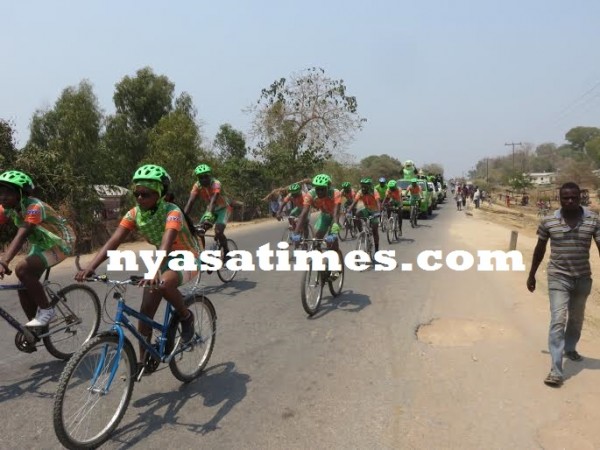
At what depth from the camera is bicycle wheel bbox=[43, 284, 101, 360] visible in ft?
17.1

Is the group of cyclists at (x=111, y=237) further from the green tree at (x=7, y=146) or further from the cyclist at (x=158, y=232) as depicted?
the green tree at (x=7, y=146)

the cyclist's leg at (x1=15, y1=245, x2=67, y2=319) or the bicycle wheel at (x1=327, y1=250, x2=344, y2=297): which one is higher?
the cyclist's leg at (x1=15, y1=245, x2=67, y2=319)

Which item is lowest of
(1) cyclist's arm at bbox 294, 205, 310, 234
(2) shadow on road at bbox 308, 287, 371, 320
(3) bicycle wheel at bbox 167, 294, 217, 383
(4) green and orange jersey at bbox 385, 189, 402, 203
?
(2) shadow on road at bbox 308, 287, 371, 320

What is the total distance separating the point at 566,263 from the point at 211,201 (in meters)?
5.85

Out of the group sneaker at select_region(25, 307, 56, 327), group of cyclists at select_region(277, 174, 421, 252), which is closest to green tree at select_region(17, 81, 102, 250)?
group of cyclists at select_region(277, 174, 421, 252)

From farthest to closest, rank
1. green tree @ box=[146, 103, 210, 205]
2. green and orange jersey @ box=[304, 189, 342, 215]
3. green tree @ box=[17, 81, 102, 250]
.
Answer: green tree @ box=[146, 103, 210, 205]
green tree @ box=[17, 81, 102, 250]
green and orange jersey @ box=[304, 189, 342, 215]

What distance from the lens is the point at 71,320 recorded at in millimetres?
5340

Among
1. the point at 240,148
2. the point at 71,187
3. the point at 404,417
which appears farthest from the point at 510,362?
the point at 240,148

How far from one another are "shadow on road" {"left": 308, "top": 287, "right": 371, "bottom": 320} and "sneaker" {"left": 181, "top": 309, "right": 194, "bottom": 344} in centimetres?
276

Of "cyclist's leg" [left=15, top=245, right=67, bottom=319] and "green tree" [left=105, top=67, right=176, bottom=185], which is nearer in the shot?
"cyclist's leg" [left=15, top=245, right=67, bottom=319]

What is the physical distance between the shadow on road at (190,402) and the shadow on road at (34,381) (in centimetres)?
102

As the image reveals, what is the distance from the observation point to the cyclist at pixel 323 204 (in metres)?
8.12

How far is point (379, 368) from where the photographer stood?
206 inches

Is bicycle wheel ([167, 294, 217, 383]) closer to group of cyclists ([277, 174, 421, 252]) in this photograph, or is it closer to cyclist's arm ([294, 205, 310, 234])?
group of cyclists ([277, 174, 421, 252])
